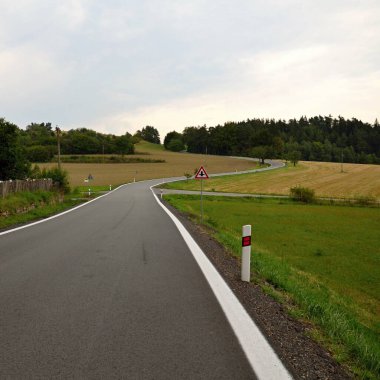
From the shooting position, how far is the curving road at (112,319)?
3.02 meters

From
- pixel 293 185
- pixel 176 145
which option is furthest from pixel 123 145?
pixel 293 185

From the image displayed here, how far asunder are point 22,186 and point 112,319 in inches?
693

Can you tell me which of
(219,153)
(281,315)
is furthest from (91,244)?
(219,153)

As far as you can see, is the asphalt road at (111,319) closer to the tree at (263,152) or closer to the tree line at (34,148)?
the tree line at (34,148)

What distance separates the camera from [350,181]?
6638 cm

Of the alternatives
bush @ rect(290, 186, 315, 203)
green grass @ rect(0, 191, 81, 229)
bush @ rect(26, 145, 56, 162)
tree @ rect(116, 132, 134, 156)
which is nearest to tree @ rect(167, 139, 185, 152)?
tree @ rect(116, 132, 134, 156)

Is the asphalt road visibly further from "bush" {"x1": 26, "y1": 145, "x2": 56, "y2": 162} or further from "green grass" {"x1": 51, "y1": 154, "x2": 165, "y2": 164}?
"bush" {"x1": 26, "y1": 145, "x2": 56, "y2": 162}

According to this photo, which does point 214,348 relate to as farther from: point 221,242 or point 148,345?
point 221,242

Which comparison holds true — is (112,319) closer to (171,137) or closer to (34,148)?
(34,148)

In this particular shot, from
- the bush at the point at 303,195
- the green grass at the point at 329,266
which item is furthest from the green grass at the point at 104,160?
the green grass at the point at 329,266

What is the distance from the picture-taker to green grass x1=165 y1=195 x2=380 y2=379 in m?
4.29

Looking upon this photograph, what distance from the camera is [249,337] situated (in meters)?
3.66

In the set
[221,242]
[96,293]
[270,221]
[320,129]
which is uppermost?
[320,129]

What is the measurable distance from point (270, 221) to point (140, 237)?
16.9 meters
